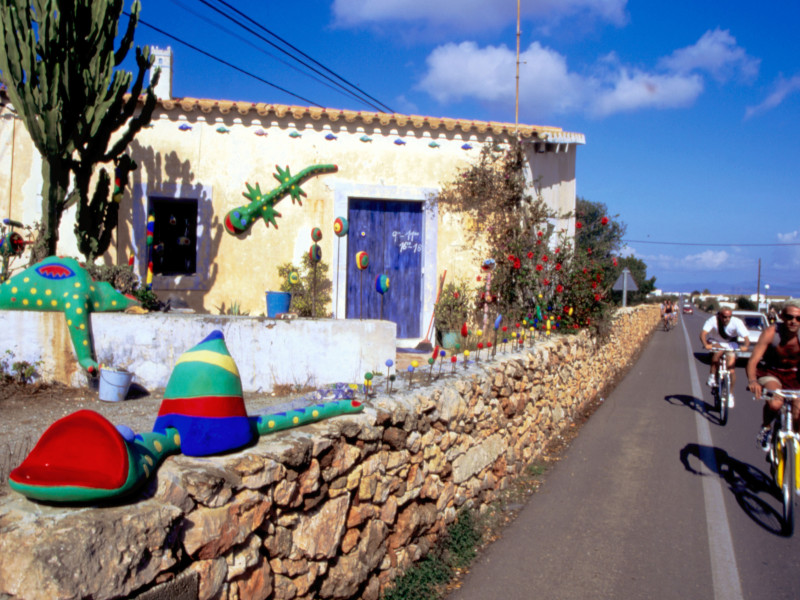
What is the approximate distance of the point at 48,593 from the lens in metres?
1.89

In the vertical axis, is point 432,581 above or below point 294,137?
below

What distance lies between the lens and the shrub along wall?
2021 mm

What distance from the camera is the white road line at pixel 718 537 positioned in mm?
4098

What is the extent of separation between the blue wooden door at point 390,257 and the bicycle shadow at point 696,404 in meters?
4.68

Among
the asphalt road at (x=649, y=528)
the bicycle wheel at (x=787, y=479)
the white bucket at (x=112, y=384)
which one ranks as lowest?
the asphalt road at (x=649, y=528)

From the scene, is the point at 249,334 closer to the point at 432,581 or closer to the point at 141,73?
the point at 432,581

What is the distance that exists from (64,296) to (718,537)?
6653 mm

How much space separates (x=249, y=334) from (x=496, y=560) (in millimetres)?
3567

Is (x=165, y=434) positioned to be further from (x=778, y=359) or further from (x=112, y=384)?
(x=778, y=359)

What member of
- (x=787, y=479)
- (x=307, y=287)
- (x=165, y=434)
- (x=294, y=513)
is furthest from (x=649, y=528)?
(x=307, y=287)

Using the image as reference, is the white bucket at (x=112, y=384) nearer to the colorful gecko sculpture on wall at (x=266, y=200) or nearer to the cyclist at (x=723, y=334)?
the colorful gecko sculpture on wall at (x=266, y=200)

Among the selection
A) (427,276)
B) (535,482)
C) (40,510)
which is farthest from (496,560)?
(427,276)

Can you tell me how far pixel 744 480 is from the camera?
6320 millimetres

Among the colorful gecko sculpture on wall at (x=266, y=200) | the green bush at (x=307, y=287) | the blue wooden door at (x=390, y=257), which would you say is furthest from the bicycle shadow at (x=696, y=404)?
A: the colorful gecko sculpture on wall at (x=266, y=200)
